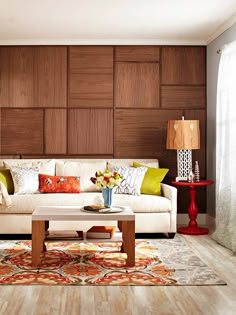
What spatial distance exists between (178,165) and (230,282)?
9.56 feet

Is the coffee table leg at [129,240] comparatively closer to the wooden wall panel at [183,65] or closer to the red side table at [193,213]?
the red side table at [193,213]

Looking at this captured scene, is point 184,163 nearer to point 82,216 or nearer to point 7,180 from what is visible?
point 7,180

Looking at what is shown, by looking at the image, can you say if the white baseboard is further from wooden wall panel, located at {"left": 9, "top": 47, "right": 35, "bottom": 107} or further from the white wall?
wooden wall panel, located at {"left": 9, "top": 47, "right": 35, "bottom": 107}

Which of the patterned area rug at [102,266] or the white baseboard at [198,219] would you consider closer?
the patterned area rug at [102,266]

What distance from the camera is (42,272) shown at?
4570 mm

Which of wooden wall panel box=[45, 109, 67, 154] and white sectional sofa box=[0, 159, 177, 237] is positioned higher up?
wooden wall panel box=[45, 109, 67, 154]

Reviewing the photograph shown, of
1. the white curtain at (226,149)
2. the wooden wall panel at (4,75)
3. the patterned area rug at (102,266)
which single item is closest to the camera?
the patterned area rug at (102,266)

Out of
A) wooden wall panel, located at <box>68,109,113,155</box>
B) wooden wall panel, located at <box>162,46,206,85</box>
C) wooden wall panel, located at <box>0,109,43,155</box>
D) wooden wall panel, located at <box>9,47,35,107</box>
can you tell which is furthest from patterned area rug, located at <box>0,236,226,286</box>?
wooden wall panel, located at <box>162,46,206,85</box>

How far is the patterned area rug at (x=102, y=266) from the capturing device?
4305 millimetres

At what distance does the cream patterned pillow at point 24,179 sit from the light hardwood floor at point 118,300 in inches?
101

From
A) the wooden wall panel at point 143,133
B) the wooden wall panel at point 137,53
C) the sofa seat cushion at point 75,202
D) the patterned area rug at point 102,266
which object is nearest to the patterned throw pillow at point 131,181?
the sofa seat cushion at point 75,202

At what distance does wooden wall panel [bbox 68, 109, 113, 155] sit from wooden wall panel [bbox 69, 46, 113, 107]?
0.42 ft

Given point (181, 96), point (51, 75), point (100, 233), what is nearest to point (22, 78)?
point (51, 75)

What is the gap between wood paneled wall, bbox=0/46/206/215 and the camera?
7379mm
